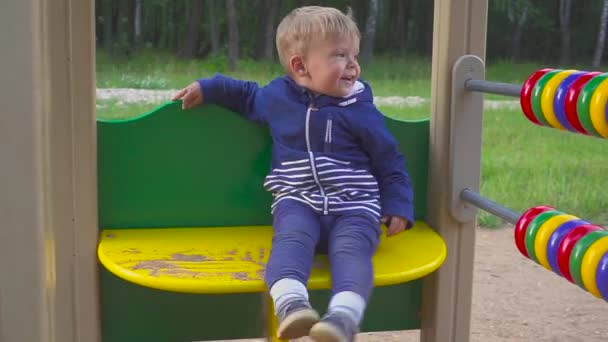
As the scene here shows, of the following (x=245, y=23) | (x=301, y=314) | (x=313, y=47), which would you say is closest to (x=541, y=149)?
(x=245, y=23)

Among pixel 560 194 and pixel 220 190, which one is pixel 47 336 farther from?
pixel 560 194

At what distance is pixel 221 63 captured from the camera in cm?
A: 176

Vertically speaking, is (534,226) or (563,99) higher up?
(563,99)

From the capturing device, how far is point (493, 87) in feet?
4.80

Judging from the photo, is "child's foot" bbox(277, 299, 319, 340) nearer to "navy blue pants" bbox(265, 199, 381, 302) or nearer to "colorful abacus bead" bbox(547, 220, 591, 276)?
"navy blue pants" bbox(265, 199, 381, 302)

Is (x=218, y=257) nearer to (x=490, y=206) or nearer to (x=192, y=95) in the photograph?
(x=192, y=95)

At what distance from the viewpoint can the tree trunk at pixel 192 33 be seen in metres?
1.77

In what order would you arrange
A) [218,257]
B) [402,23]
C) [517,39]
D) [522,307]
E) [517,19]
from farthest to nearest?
1. [517,19]
2. [517,39]
3. [522,307]
4. [402,23]
5. [218,257]

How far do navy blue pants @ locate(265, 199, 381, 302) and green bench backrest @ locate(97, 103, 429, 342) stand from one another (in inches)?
6.7

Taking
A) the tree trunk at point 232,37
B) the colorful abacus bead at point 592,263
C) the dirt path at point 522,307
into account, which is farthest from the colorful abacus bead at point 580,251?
the dirt path at point 522,307

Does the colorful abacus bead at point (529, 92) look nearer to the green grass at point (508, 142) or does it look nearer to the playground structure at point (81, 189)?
the playground structure at point (81, 189)

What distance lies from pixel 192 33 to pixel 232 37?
0.10 m

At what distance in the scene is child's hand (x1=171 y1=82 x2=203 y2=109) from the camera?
1.53m

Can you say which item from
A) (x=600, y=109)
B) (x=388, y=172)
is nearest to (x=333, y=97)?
(x=388, y=172)
